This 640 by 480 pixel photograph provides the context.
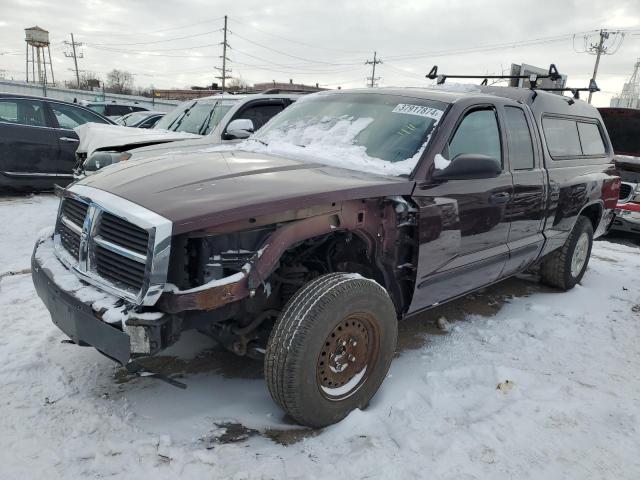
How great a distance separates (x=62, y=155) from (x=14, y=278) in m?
4.58

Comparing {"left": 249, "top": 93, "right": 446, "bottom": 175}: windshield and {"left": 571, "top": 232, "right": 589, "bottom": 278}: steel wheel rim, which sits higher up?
{"left": 249, "top": 93, "right": 446, "bottom": 175}: windshield

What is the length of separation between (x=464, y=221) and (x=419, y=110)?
83 cm

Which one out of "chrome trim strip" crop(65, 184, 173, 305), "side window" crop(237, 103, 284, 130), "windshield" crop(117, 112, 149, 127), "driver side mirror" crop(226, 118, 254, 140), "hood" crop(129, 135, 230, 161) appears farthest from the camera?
"windshield" crop(117, 112, 149, 127)

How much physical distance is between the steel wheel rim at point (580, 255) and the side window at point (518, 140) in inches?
62.1

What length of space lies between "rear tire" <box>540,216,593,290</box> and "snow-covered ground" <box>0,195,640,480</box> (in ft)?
3.49

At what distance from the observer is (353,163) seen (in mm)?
3123

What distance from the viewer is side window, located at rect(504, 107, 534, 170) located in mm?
3844

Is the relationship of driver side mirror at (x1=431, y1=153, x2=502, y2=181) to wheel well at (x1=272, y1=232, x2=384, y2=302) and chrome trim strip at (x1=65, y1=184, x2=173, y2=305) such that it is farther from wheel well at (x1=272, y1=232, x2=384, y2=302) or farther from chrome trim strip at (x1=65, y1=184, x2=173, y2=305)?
chrome trim strip at (x1=65, y1=184, x2=173, y2=305)

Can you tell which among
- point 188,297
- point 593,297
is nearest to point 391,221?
point 188,297

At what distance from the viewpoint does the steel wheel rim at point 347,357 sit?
256 centimetres

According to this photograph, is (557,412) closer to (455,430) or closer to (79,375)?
(455,430)

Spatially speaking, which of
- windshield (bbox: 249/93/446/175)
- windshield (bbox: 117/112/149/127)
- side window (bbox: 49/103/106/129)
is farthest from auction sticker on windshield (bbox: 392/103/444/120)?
windshield (bbox: 117/112/149/127)

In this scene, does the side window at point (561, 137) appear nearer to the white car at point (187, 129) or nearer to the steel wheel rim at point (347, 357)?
the steel wheel rim at point (347, 357)

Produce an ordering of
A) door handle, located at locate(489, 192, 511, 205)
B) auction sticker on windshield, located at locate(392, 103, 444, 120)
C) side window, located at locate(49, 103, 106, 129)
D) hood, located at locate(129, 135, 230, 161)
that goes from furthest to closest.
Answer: side window, located at locate(49, 103, 106, 129) → hood, located at locate(129, 135, 230, 161) → door handle, located at locate(489, 192, 511, 205) → auction sticker on windshield, located at locate(392, 103, 444, 120)
